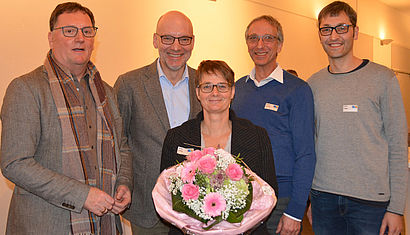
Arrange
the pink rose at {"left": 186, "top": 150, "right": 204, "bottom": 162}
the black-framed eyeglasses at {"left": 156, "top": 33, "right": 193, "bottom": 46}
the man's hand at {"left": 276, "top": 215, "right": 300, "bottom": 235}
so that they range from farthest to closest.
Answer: the black-framed eyeglasses at {"left": 156, "top": 33, "right": 193, "bottom": 46} → the man's hand at {"left": 276, "top": 215, "right": 300, "bottom": 235} → the pink rose at {"left": 186, "top": 150, "right": 204, "bottom": 162}

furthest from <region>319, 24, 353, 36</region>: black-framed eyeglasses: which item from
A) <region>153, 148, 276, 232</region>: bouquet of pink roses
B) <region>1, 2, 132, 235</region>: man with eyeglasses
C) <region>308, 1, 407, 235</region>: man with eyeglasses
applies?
<region>1, 2, 132, 235</region>: man with eyeglasses

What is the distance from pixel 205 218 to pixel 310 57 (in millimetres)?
7371

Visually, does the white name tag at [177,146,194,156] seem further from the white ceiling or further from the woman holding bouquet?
the white ceiling

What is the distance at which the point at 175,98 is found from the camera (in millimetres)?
2768

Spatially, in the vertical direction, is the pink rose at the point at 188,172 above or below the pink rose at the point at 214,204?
above

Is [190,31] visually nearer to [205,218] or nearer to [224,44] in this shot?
[205,218]

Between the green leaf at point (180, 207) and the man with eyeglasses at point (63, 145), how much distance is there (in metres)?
0.51

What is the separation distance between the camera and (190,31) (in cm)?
276

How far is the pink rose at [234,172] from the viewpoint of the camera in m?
1.66

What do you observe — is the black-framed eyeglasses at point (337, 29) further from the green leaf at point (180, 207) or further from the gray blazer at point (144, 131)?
the green leaf at point (180, 207)

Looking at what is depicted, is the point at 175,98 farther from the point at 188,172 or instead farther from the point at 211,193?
the point at 211,193

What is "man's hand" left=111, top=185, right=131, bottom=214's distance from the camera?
2226 millimetres

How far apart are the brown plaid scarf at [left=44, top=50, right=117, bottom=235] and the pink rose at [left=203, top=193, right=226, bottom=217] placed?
0.88 metres

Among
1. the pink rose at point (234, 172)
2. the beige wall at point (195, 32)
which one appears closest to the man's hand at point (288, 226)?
the pink rose at point (234, 172)
